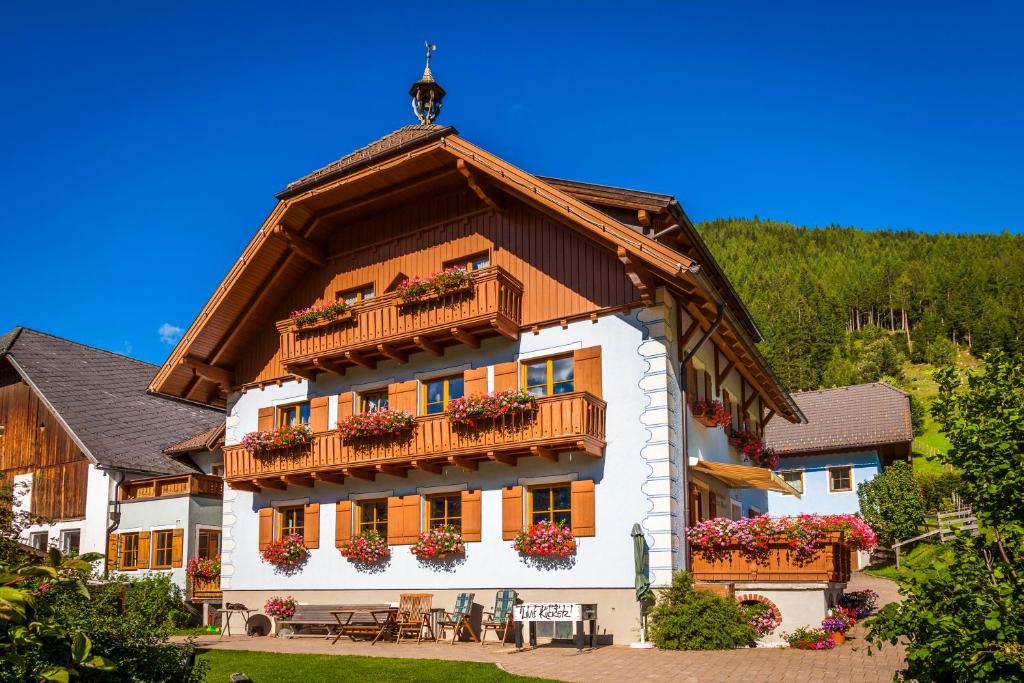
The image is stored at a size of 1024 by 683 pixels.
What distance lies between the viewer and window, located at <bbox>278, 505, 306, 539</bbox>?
75.6ft

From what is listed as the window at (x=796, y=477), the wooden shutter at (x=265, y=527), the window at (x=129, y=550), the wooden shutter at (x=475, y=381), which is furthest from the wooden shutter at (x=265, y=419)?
the window at (x=796, y=477)

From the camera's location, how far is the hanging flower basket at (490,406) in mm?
18703

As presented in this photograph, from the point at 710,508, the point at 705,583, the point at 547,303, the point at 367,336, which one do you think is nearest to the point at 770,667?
the point at 705,583

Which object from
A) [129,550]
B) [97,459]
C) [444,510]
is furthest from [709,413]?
[97,459]

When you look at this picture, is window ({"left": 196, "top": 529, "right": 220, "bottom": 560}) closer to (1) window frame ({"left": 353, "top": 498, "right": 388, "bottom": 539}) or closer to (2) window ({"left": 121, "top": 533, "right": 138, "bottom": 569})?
(2) window ({"left": 121, "top": 533, "right": 138, "bottom": 569})

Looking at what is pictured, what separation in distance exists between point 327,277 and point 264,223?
198 centimetres

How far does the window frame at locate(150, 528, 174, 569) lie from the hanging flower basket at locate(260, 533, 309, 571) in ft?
21.3

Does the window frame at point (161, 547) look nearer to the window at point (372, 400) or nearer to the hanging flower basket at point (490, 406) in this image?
the window at point (372, 400)

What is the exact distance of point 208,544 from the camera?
2834cm

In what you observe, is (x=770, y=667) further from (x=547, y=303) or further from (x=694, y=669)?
(x=547, y=303)

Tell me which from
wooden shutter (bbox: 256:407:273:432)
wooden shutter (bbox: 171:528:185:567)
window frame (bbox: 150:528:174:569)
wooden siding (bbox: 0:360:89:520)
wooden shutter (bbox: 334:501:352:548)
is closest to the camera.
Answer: wooden shutter (bbox: 334:501:352:548)

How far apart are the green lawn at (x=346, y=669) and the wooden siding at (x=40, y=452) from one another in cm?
1550

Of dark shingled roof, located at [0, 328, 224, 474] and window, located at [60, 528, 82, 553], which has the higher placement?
dark shingled roof, located at [0, 328, 224, 474]

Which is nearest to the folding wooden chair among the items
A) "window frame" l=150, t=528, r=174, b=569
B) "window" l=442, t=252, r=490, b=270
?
"window" l=442, t=252, r=490, b=270
